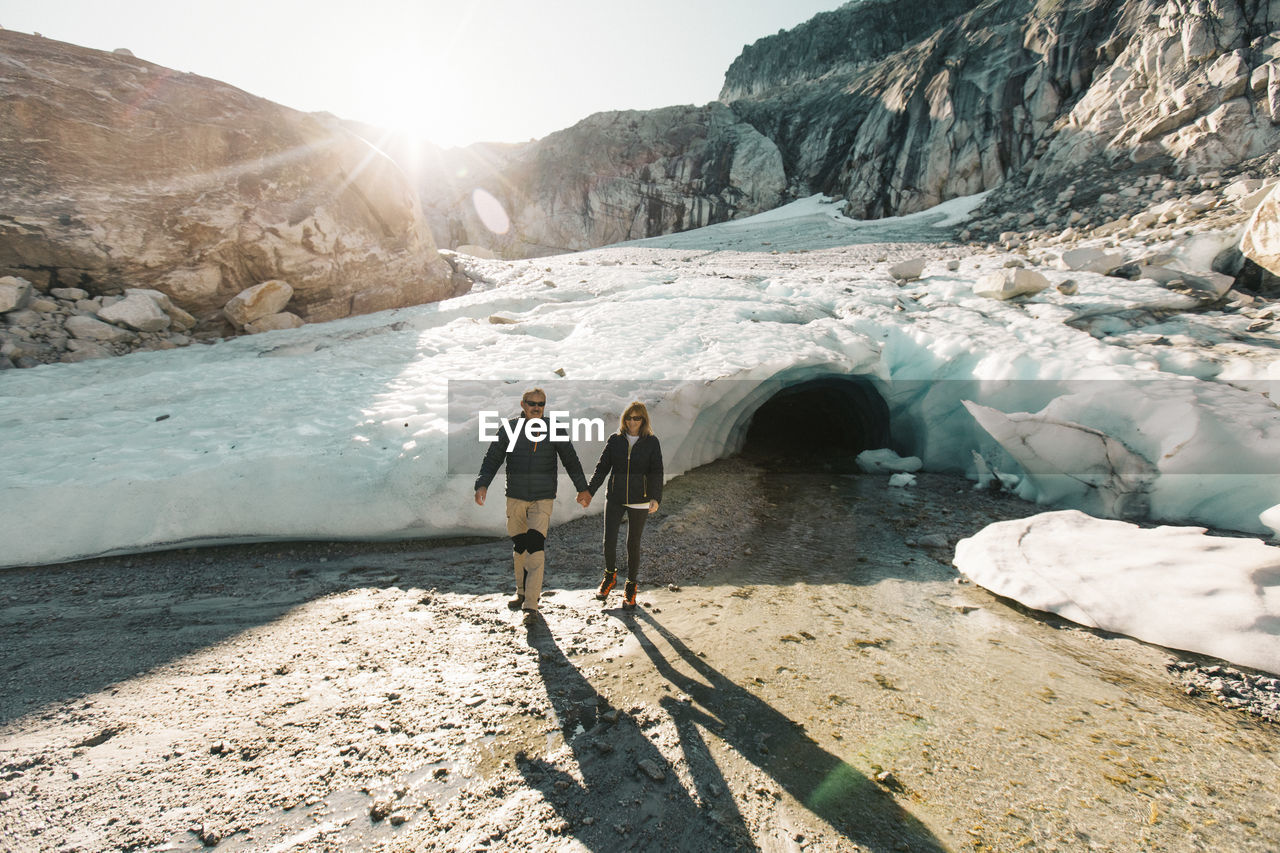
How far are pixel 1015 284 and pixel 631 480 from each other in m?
9.56

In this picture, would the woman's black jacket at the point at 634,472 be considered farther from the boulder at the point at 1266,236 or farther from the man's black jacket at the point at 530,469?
the boulder at the point at 1266,236

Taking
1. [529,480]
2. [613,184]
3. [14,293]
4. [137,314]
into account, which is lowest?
[529,480]

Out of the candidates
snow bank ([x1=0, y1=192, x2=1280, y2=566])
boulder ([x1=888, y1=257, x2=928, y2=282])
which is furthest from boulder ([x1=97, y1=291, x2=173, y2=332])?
boulder ([x1=888, y1=257, x2=928, y2=282])

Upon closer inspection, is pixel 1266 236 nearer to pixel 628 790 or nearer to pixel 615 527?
pixel 615 527

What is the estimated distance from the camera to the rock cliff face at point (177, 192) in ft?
27.8

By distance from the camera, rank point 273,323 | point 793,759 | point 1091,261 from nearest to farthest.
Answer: point 793,759 → point 273,323 → point 1091,261

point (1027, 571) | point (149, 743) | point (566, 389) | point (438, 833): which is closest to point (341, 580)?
point (149, 743)

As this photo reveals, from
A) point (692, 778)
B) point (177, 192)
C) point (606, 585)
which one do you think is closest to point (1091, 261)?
point (606, 585)

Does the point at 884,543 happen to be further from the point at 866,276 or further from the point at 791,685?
the point at 866,276

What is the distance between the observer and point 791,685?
9.28 ft

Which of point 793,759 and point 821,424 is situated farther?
point 821,424

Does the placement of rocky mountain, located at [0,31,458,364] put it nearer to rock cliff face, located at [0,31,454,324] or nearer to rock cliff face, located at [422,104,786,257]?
rock cliff face, located at [0,31,454,324]

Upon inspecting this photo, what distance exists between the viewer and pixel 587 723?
8.23 ft

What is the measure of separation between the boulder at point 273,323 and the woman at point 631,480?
9894 millimetres
